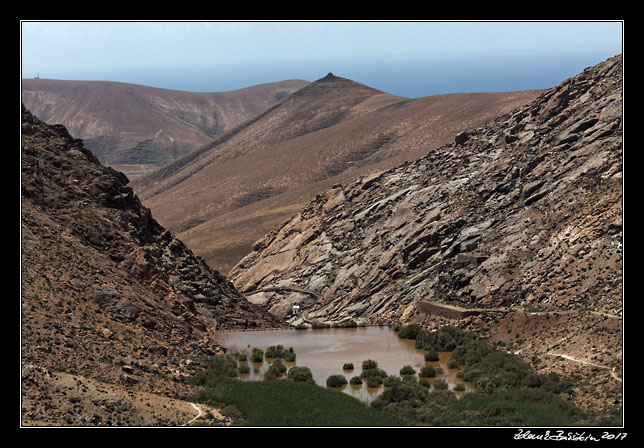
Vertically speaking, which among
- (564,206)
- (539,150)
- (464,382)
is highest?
(539,150)

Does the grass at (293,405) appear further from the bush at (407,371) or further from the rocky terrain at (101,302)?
the bush at (407,371)

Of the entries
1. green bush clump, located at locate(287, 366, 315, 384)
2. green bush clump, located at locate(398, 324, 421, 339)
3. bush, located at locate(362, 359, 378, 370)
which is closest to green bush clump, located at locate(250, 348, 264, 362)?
green bush clump, located at locate(287, 366, 315, 384)

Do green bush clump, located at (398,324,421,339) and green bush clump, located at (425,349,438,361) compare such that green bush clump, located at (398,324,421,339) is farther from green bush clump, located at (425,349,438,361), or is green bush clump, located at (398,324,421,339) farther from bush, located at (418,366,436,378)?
bush, located at (418,366,436,378)

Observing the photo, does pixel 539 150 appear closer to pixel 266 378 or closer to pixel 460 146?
pixel 460 146

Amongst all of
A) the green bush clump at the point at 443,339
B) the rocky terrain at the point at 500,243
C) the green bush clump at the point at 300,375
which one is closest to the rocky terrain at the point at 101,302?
the green bush clump at the point at 300,375

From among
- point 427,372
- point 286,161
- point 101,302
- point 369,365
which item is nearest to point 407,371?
point 427,372

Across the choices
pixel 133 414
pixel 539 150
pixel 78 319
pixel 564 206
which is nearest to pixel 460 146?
pixel 539 150
